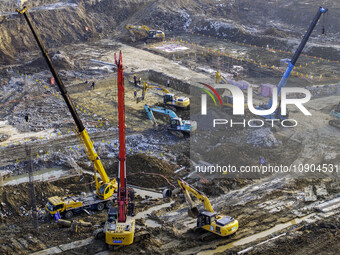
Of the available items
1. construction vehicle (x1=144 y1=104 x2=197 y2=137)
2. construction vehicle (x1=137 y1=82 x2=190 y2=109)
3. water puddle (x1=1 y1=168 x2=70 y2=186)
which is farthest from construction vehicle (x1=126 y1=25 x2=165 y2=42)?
water puddle (x1=1 y1=168 x2=70 y2=186)

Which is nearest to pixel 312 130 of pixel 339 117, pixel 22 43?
pixel 339 117

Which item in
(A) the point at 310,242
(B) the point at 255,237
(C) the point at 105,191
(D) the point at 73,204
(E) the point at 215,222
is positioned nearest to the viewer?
(A) the point at 310,242

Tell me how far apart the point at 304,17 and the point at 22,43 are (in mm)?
39709

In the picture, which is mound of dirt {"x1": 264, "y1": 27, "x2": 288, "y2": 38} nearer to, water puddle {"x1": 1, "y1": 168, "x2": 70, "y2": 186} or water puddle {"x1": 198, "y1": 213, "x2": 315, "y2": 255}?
water puddle {"x1": 198, "y1": 213, "x2": 315, "y2": 255}

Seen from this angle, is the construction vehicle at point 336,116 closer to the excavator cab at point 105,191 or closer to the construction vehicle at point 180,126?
the construction vehicle at point 180,126

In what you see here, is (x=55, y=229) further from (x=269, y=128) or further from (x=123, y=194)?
(x=269, y=128)

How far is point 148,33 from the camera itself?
57.0 meters

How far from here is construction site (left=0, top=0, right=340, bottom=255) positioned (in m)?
20.4

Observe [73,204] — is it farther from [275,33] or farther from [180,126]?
[275,33]

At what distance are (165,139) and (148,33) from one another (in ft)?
95.1

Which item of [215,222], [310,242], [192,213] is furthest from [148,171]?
[310,242]

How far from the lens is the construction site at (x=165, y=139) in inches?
802

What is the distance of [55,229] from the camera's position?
21.3m

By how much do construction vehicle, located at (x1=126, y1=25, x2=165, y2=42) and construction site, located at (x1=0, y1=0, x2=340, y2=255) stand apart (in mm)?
155
